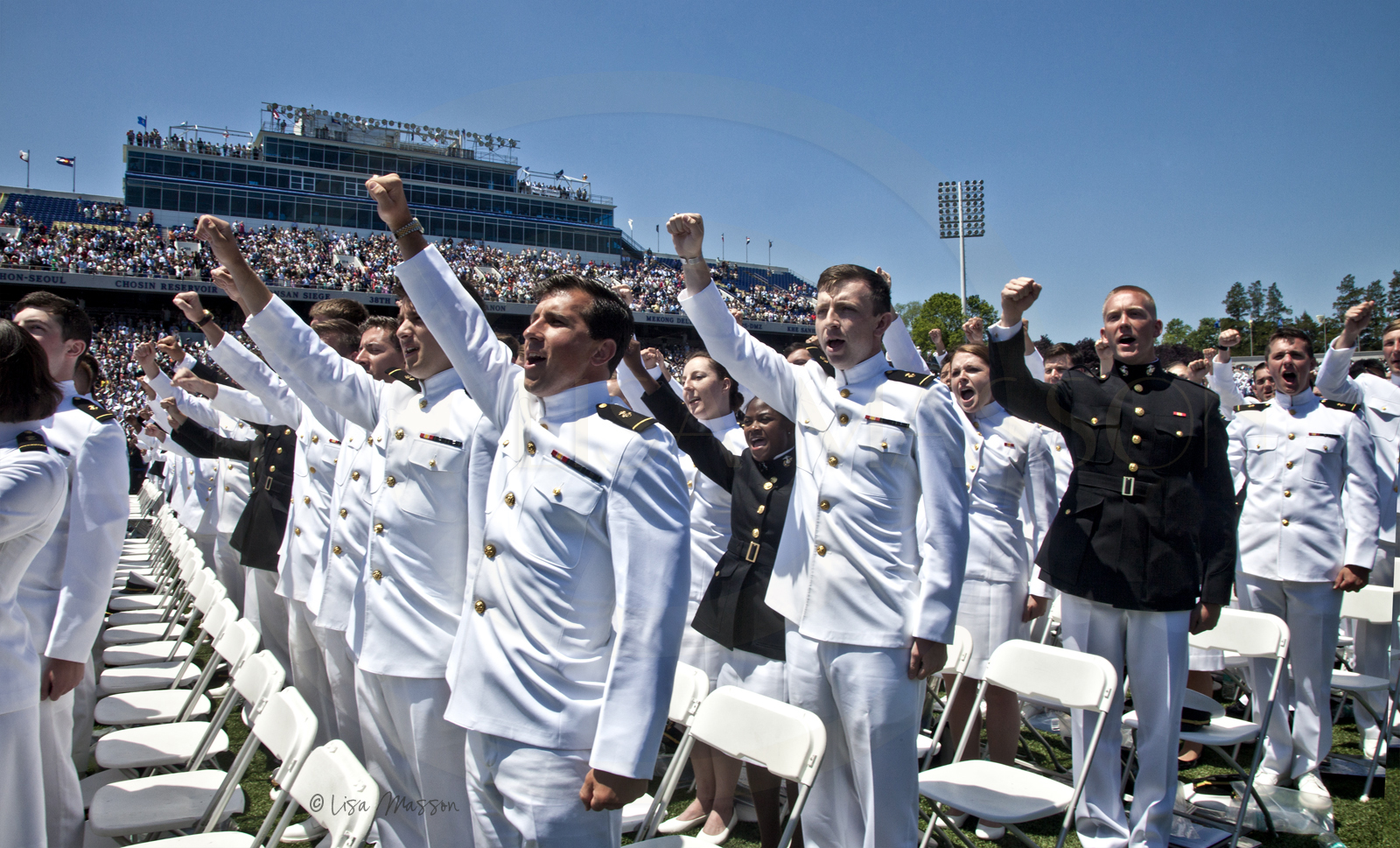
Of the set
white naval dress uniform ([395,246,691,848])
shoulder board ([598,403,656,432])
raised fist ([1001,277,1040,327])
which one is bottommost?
white naval dress uniform ([395,246,691,848])

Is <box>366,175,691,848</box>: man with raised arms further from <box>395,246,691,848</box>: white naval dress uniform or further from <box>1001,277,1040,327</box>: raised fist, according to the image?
<box>1001,277,1040,327</box>: raised fist

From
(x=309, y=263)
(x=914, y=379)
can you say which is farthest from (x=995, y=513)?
(x=309, y=263)

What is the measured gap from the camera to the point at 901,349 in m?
3.67

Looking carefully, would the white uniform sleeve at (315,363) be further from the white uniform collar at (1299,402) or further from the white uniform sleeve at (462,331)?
the white uniform collar at (1299,402)

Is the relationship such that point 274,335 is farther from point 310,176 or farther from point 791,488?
point 310,176

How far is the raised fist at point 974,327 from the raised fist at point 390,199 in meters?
2.54

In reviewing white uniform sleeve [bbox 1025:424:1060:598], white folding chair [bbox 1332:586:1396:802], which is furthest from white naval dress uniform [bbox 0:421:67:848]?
white folding chair [bbox 1332:586:1396:802]

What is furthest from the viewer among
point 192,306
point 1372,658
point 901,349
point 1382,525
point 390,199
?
point 1382,525

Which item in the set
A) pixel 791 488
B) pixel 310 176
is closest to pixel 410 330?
pixel 791 488

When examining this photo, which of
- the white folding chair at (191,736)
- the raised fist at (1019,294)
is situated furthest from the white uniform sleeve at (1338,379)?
the white folding chair at (191,736)

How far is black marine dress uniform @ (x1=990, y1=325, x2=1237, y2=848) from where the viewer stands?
3299 mm

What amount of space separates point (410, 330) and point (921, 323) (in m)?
29.7

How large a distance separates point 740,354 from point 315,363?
1.51 metres

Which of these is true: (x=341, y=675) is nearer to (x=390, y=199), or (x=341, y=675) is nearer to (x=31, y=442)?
(x=31, y=442)
